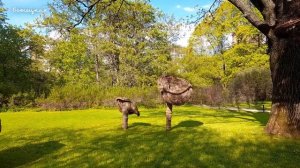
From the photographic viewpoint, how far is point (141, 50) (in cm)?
5125

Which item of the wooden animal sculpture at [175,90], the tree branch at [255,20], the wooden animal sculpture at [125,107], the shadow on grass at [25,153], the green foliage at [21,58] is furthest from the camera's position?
the green foliage at [21,58]

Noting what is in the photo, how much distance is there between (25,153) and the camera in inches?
379

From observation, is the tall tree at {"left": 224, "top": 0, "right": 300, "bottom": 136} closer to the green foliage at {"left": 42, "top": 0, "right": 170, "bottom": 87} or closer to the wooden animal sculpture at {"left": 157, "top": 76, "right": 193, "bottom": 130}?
the wooden animal sculpture at {"left": 157, "top": 76, "right": 193, "bottom": 130}

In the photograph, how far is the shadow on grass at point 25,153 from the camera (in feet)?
28.0

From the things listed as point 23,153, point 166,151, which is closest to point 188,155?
point 166,151

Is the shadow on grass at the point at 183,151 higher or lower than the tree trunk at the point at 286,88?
lower

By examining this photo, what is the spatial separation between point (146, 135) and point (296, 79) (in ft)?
18.0

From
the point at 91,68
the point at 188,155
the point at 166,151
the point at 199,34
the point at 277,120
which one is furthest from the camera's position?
the point at 91,68

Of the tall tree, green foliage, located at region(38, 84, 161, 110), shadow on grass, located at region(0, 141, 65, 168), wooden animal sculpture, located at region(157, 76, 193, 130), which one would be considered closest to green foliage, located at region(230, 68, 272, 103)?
green foliage, located at region(38, 84, 161, 110)

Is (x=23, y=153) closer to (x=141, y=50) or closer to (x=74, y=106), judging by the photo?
(x=74, y=106)

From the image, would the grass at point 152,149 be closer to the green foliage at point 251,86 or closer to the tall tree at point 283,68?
the tall tree at point 283,68

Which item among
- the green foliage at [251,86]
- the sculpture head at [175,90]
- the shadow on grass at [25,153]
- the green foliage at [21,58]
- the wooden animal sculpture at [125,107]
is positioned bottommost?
the shadow on grass at [25,153]

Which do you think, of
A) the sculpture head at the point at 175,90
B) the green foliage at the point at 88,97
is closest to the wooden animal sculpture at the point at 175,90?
the sculpture head at the point at 175,90

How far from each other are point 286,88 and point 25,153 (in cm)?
849
